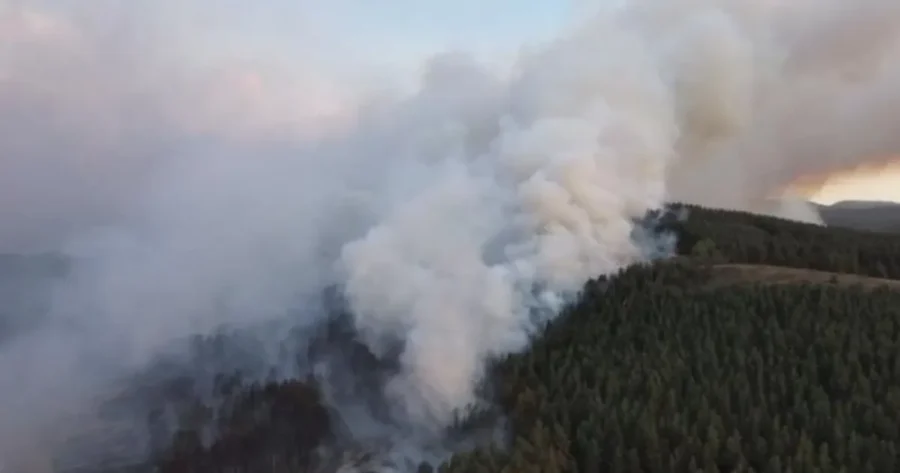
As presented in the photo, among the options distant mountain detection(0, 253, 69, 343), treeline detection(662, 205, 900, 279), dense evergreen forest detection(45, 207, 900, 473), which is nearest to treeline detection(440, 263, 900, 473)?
dense evergreen forest detection(45, 207, 900, 473)

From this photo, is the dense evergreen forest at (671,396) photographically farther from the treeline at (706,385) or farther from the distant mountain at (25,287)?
the distant mountain at (25,287)

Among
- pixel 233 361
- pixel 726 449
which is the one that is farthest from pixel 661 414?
pixel 233 361

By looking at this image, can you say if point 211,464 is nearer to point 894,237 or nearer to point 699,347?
point 699,347

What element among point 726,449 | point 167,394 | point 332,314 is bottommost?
point 726,449

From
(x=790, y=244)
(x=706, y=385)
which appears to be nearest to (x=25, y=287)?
(x=706, y=385)

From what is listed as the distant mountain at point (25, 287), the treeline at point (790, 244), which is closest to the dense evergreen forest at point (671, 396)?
the distant mountain at point (25, 287)

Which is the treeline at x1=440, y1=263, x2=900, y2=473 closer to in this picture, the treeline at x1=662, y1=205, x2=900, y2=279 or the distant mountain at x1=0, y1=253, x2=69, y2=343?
the treeline at x1=662, y1=205, x2=900, y2=279

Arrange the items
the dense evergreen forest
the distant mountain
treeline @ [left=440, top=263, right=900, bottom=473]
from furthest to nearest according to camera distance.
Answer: the distant mountain
the dense evergreen forest
treeline @ [left=440, top=263, right=900, bottom=473]
